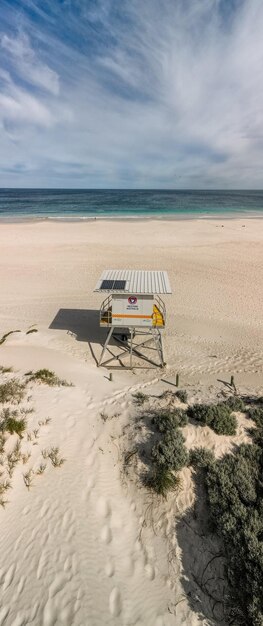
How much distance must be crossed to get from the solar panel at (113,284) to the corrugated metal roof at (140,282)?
0.40ft

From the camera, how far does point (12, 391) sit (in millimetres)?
12227

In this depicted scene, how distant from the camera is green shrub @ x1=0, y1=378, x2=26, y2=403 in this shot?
11742mm

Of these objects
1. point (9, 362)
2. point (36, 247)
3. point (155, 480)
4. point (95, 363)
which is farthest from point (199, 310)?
point (36, 247)

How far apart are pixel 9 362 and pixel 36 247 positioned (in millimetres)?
29422

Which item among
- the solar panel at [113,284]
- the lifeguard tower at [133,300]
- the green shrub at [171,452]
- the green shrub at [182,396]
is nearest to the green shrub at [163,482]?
the green shrub at [171,452]

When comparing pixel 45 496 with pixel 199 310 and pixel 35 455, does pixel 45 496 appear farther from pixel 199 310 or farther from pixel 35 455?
pixel 199 310

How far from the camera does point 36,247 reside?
42031 millimetres

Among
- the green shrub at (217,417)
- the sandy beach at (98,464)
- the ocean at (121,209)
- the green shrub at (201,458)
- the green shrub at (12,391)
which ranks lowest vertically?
the sandy beach at (98,464)

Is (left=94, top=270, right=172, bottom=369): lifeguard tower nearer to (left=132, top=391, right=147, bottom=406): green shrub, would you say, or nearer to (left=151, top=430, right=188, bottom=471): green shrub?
(left=132, top=391, right=147, bottom=406): green shrub

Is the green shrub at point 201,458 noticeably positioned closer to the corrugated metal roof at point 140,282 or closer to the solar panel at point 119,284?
the corrugated metal roof at point 140,282

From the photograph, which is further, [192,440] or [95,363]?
[95,363]

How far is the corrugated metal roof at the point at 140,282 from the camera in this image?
50.0 feet

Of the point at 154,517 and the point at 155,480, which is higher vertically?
the point at 155,480

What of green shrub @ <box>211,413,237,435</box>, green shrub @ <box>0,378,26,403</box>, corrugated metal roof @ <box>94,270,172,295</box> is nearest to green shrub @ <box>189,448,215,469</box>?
green shrub @ <box>211,413,237,435</box>
